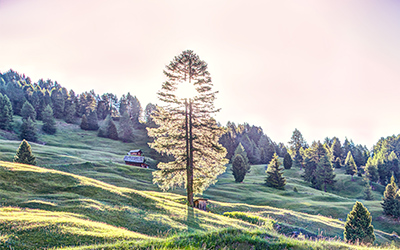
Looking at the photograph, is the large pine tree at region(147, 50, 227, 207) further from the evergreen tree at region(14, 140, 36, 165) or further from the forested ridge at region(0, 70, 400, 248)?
the evergreen tree at region(14, 140, 36, 165)

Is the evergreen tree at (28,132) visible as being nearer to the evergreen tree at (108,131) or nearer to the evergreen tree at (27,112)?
the evergreen tree at (27,112)

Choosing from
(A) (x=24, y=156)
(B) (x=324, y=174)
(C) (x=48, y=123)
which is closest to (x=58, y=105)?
(C) (x=48, y=123)

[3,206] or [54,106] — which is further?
[54,106]

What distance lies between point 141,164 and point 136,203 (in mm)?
44282

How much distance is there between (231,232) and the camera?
7.62m

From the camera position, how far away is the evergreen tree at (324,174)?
68.8 m

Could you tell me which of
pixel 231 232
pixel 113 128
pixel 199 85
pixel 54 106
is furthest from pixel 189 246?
pixel 54 106

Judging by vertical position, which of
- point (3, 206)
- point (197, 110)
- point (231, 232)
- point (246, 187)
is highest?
point (197, 110)

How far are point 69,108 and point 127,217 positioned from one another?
113m

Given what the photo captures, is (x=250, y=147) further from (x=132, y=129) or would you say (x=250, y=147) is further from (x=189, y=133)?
(x=189, y=133)

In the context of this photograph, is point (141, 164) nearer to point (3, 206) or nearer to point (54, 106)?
point (3, 206)

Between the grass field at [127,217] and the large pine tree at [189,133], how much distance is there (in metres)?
3.34

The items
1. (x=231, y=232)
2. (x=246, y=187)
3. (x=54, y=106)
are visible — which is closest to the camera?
(x=231, y=232)

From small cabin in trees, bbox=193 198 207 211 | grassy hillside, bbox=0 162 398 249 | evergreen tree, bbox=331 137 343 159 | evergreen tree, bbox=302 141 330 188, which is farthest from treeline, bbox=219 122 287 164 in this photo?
small cabin in trees, bbox=193 198 207 211
